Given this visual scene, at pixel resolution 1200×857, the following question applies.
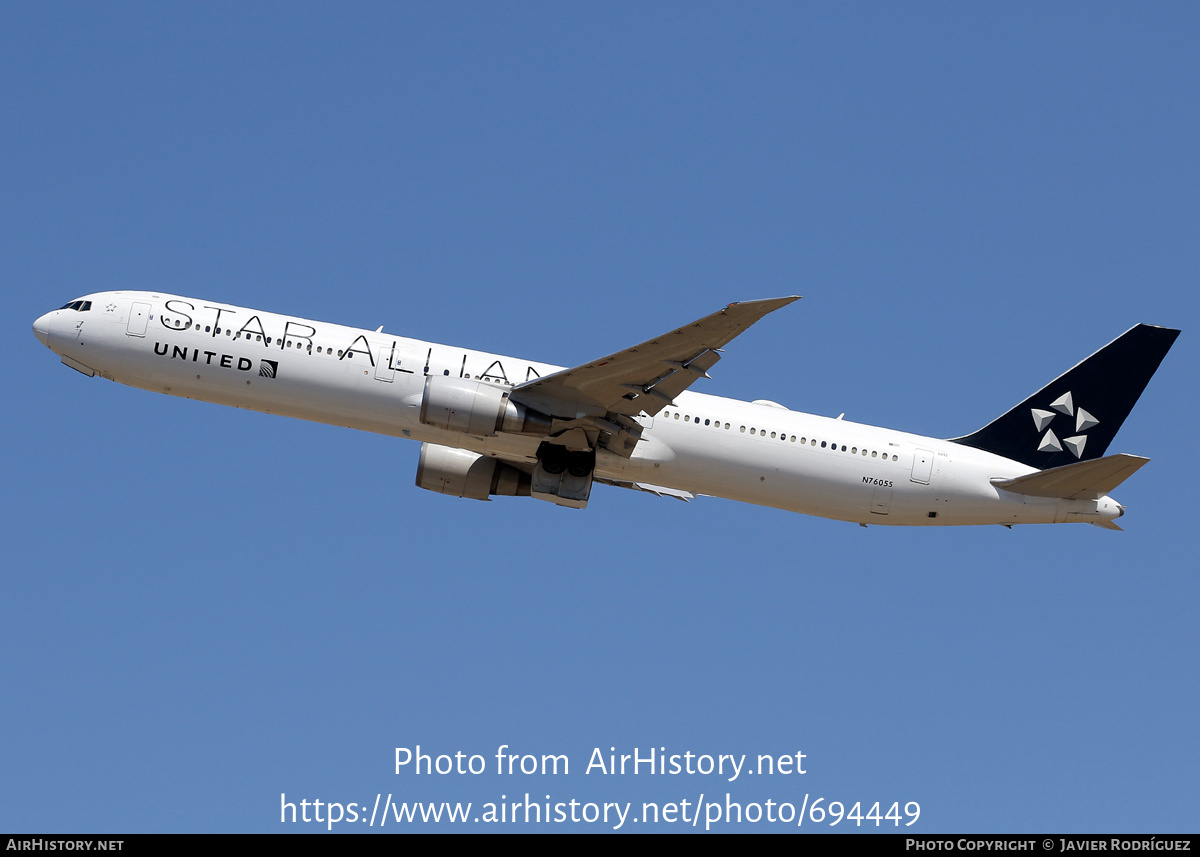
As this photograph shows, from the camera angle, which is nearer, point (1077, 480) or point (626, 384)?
point (626, 384)

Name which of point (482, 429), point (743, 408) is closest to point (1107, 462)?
point (743, 408)

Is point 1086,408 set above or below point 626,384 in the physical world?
above

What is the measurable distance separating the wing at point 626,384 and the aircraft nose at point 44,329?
14.0 m

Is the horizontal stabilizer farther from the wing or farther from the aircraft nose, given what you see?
the aircraft nose

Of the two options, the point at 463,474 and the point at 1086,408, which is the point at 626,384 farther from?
the point at 1086,408

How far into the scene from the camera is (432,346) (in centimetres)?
3550

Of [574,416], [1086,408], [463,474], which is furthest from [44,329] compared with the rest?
[1086,408]

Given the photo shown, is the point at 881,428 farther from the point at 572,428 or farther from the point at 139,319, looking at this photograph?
the point at 139,319

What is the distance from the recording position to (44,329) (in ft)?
117

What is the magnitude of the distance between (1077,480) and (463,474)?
18353 mm

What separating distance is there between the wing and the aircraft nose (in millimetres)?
14031

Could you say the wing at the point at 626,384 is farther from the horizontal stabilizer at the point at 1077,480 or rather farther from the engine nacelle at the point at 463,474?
the horizontal stabilizer at the point at 1077,480

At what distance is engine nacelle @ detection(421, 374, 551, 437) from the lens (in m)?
33.3
